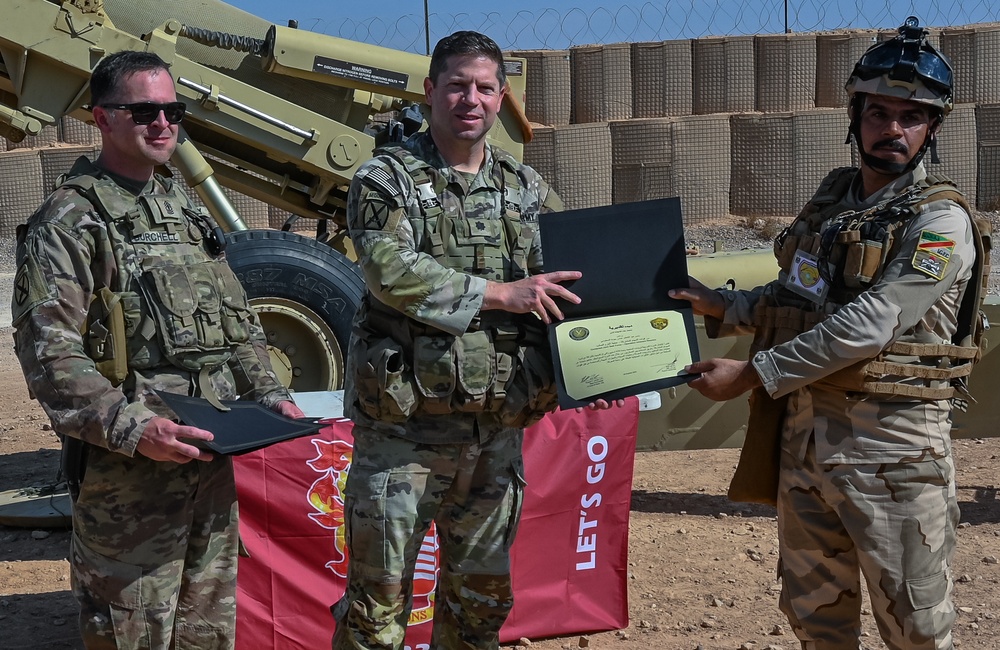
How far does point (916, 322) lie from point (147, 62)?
214 centimetres

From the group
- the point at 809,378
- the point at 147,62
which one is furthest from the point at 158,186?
the point at 809,378

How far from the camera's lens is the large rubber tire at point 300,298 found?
234 inches

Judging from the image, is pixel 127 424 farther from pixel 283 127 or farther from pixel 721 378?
pixel 283 127

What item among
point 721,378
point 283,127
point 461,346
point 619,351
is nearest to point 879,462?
point 721,378

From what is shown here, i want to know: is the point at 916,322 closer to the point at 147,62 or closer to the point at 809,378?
the point at 809,378

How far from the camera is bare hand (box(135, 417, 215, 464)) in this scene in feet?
8.91

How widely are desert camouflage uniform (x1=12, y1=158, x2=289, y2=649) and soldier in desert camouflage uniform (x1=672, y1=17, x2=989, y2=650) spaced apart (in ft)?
4.51

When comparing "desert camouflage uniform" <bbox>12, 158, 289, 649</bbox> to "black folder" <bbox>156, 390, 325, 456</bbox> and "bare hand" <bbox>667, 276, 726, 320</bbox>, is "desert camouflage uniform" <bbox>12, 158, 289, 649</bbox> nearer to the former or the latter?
"black folder" <bbox>156, 390, 325, 456</bbox>

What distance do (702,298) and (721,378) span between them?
26 centimetres

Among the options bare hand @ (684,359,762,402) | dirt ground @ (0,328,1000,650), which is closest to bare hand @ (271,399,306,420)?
bare hand @ (684,359,762,402)

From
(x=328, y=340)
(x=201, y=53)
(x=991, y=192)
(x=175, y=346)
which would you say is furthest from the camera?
(x=991, y=192)

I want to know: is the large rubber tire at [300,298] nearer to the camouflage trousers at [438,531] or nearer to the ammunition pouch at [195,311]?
the ammunition pouch at [195,311]

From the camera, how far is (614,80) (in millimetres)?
14547

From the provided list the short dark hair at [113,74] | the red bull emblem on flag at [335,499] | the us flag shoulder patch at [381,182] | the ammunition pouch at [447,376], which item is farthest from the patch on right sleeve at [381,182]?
the red bull emblem on flag at [335,499]
